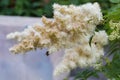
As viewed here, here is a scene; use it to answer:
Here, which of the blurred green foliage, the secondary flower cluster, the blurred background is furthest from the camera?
the blurred green foliage

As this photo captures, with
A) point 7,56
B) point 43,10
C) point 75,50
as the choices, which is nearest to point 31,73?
point 7,56

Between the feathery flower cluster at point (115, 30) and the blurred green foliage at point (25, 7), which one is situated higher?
the feathery flower cluster at point (115, 30)

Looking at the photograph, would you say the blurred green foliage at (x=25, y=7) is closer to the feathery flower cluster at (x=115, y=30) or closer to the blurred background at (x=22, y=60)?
the blurred background at (x=22, y=60)

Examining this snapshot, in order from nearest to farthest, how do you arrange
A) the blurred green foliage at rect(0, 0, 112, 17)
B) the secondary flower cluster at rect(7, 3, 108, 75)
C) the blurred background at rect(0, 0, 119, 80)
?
1. the secondary flower cluster at rect(7, 3, 108, 75)
2. the blurred background at rect(0, 0, 119, 80)
3. the blurred green foliage at rect(0, 0, 112, 17)

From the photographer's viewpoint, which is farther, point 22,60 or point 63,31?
point 22,60

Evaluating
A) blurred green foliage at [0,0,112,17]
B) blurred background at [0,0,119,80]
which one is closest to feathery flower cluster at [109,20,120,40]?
blurred background at [0,0,119,80]

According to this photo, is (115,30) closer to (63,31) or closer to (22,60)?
(63,31)

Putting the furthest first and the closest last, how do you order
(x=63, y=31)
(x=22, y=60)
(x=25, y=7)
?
(x=25, y=7) < (x=22, y=60) < (x=63, y=31)

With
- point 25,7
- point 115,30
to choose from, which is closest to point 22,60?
point 25,7

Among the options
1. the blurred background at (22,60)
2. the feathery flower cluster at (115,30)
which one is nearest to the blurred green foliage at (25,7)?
the blurred background at (22,60)

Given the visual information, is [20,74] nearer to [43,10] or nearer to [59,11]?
[43,10]

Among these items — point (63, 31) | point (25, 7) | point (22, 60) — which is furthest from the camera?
point (25, 7)

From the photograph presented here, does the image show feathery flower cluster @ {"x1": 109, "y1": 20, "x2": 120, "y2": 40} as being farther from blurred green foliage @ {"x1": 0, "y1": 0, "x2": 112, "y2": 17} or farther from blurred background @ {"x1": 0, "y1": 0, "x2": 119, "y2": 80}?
blurred green foliage @ {"x1": 0, "y1": 0, "x2": 112, "y2": 17}
